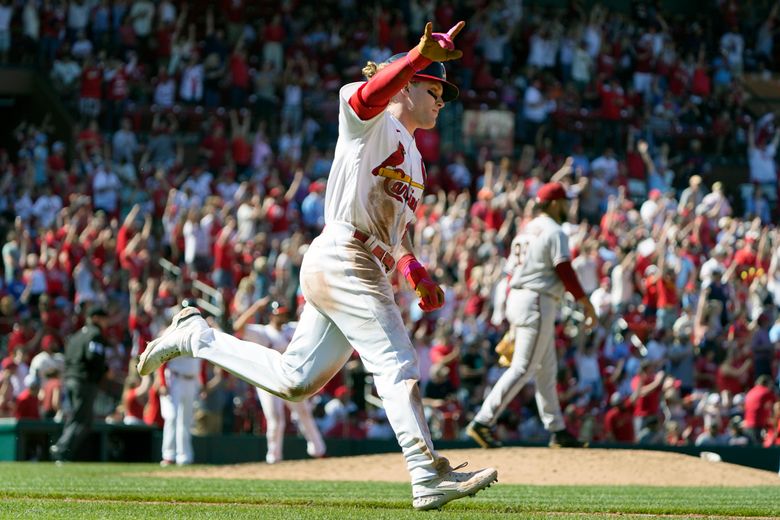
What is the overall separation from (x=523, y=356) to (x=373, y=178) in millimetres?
5090

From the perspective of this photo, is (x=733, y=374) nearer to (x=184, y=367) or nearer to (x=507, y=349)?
(x=184, y=367)

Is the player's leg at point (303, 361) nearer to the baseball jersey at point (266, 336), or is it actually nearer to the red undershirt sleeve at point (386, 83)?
the red undershirt sleeve at point (386, 83)

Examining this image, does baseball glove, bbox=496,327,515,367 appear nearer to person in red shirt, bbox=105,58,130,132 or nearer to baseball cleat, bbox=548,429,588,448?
baseball cleat, bbox=548,429,588,448

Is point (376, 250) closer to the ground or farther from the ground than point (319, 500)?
farther from the ground

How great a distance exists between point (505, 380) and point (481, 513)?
15.9ft

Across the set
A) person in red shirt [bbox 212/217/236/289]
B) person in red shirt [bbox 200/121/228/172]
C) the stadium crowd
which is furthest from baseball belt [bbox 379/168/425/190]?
person in red shirt [bbox 200/121/228/172]

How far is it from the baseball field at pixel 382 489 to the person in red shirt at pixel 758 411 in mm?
5864

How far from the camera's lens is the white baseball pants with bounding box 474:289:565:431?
12414 mm

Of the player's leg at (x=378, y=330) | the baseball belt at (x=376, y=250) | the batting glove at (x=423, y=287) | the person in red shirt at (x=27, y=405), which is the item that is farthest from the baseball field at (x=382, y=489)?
the person in red shirt at (x=27, y=405)

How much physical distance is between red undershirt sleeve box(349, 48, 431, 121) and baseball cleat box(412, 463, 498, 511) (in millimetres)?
1850

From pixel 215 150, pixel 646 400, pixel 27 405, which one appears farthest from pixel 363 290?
pixel 215 150

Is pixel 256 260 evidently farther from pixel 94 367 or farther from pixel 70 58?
pixel 70 58

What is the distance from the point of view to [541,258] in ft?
41.1

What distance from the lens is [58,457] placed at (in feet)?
51.4
